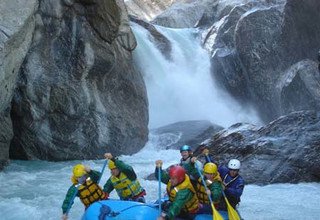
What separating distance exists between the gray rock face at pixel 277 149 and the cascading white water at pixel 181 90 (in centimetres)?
1144

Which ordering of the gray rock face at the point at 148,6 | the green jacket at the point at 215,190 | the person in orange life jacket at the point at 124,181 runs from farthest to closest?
1. the gray rock face at the point at 148,6
2. the person in orange life jacket at the point at 124,181
3. the green jacket at the point at 215,190

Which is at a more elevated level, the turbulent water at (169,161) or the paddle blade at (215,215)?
the paddle blade at (215,215)

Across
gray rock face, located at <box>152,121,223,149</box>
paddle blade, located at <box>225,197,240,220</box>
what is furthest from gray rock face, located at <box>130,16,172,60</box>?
paddle blade, located at <box>225,197,240,220</box>

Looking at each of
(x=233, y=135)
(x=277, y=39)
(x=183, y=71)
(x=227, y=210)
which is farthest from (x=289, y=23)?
(x=227, y=210)

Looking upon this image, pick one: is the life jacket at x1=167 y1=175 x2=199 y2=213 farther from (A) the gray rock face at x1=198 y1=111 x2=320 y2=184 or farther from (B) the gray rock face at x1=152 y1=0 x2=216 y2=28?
(B) the gray rock face at x1=152 y1=0 x2=216 y2=28

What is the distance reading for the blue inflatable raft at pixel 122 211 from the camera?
718 cm

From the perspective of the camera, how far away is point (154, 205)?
7602mm

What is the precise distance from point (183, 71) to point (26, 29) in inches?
634

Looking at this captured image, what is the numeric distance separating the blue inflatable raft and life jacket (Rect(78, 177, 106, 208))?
41cm

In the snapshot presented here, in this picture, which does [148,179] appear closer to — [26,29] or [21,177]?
[21,177]

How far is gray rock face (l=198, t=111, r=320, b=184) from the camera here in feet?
41.1

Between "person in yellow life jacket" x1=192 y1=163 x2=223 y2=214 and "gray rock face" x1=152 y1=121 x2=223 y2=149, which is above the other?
"person in yellow life jacket" x1=192 y1=163 x2=223 y2=214

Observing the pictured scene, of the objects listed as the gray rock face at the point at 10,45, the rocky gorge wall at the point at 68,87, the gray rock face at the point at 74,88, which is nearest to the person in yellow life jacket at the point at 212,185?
the gray rock face at the point at 10,45

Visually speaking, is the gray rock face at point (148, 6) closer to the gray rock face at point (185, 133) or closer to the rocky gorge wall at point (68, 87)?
the gray rock face at point (185, 133)
